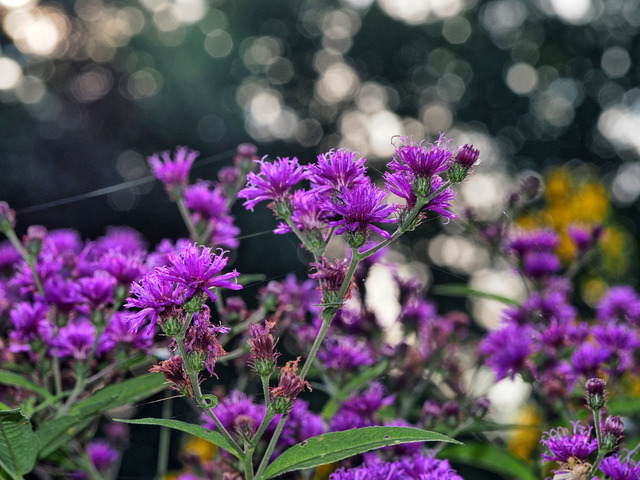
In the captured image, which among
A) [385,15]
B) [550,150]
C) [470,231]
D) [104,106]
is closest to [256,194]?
[470,231]

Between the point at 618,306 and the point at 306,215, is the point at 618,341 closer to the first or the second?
the point at 618,306

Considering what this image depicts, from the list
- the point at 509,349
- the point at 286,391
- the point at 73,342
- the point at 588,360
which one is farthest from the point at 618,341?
the point at 73,342

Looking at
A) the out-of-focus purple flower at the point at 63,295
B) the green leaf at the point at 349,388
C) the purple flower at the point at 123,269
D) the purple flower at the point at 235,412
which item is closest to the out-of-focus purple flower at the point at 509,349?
the green leaf at the point at 349,388

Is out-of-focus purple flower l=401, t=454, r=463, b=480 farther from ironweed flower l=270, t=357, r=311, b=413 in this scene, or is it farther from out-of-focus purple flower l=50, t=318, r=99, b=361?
out-of-focus purple flower l=50, t=318, r=99, b=361

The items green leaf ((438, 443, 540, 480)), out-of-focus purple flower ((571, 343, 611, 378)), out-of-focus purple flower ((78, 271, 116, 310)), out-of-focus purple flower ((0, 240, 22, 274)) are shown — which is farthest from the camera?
out-of-focus purple flower ((0, 240, 22, 274))

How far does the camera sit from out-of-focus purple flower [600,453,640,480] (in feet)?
3.43

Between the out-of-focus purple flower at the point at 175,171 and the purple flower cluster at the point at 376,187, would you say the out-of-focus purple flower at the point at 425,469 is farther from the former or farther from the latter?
the out-of-focus purple flower at the point at 175,171

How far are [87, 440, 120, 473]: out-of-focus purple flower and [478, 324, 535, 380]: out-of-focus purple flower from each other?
1.26 m

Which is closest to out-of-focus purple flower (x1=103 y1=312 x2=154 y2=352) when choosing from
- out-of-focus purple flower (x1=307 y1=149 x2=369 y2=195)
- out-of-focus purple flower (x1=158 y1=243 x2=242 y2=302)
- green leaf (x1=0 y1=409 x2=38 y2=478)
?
green leaf (x1=0 y1=409 x2=38 y2=478)

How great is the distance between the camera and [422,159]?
1115mm

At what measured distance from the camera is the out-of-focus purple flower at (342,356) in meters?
1.69

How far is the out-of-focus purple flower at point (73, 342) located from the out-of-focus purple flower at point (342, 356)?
55cm

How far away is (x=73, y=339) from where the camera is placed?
1.57 meters

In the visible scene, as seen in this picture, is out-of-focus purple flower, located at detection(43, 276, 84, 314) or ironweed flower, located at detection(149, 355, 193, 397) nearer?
ironweed flower, located at detection(149, 355, 193, 397)
